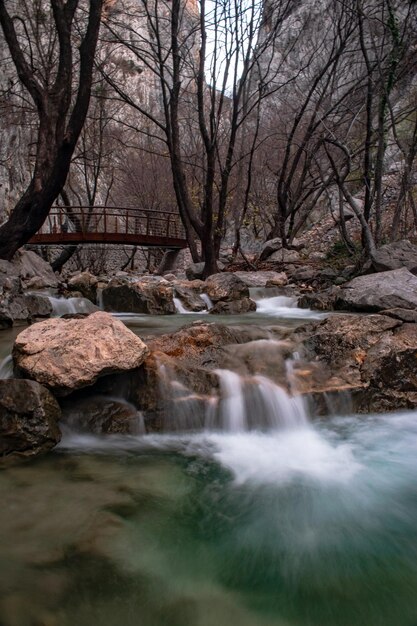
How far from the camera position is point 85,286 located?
999 centimetres

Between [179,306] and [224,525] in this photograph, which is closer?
[224,525]

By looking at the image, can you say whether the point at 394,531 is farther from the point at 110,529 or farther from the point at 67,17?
the point at 67,17

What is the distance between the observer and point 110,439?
3504mm

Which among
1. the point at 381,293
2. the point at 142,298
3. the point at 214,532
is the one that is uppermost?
the point at 381,293

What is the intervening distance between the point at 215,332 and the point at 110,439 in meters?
1.61

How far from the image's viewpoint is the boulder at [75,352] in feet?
11.3

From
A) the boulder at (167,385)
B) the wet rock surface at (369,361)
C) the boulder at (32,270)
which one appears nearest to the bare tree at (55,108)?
the boulder at (32,270)

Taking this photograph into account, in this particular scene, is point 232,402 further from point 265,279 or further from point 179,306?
point 265,279

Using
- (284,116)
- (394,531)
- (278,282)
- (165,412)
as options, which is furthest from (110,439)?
(284,116)

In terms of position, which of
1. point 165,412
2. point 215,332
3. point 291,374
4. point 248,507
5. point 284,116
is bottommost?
point 248,507

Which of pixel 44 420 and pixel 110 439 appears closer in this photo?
pixel 44 420

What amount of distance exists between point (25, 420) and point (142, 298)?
5273 mm

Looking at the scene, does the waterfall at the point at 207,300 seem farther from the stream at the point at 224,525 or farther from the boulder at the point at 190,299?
the stream at the point at 224,525

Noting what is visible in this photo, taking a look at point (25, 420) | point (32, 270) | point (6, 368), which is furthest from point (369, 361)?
point (32, 270)
